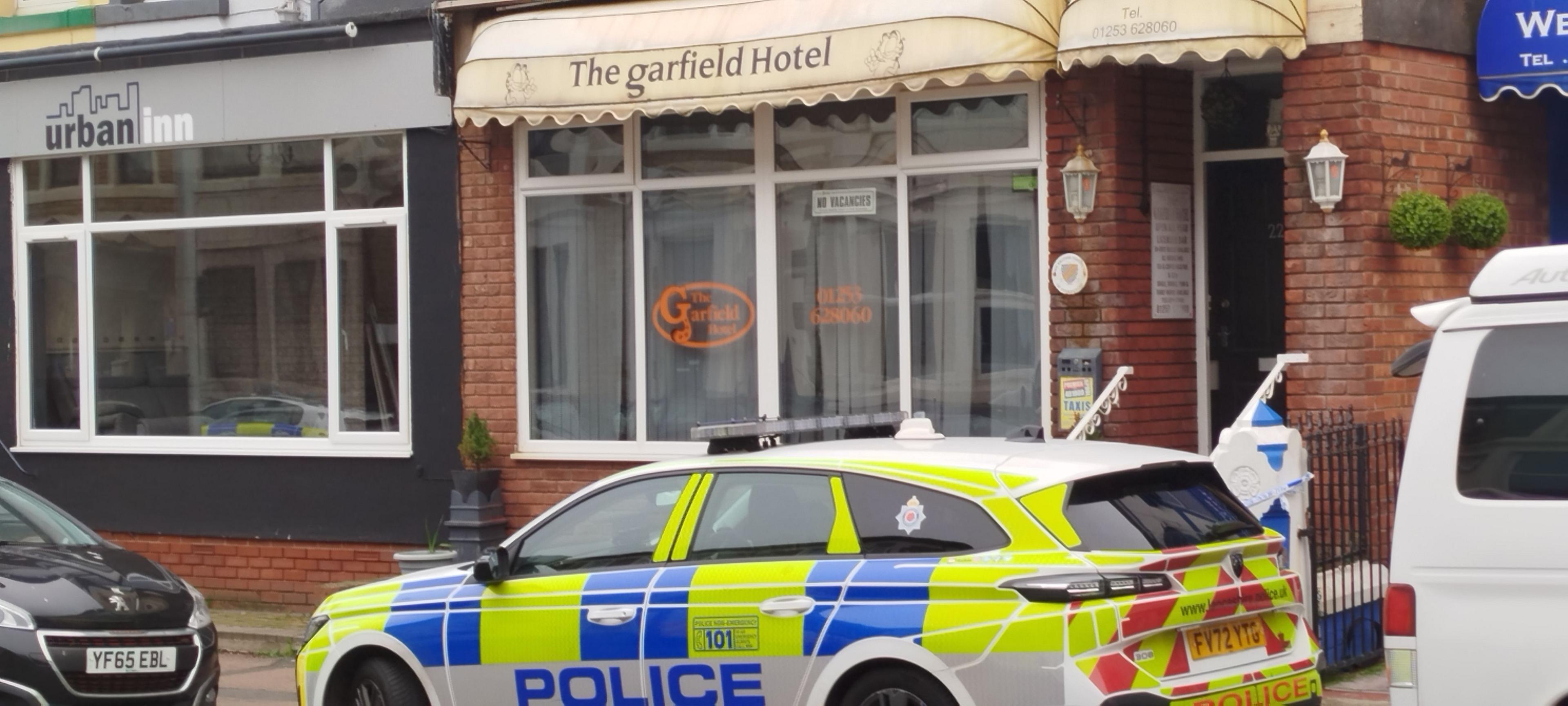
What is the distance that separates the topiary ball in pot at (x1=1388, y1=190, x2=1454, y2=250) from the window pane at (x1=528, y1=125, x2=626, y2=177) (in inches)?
201

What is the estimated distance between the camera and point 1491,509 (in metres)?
5.65

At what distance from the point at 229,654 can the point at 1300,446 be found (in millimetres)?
7487

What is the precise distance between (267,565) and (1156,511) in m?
8.89

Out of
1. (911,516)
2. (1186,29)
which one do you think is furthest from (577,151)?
(911,516)

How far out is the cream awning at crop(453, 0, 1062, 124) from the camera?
10.8m

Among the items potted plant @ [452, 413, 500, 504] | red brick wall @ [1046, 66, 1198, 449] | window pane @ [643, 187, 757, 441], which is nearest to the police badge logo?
red brick wall @ [1046, 66, 1198, 449]

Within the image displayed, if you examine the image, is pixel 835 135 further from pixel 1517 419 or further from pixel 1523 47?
pixel 1517 419

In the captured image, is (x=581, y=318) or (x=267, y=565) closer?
(x=581, y=318)

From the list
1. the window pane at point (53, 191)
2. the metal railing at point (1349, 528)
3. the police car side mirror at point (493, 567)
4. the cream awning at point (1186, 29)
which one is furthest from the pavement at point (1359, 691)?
the window pane at point (53, 191)

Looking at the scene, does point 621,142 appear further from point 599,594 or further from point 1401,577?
point 1401,577

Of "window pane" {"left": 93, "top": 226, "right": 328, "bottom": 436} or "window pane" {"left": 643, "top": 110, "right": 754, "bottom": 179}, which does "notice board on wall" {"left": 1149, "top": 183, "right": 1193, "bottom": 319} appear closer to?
"window pane" {"left": 643, "top": 110, "right": 754, "bottom": 179}

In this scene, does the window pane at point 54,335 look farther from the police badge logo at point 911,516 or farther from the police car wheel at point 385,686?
the police badge logo at point 911,516

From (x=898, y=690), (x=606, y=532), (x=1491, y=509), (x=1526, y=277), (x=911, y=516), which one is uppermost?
(x=1526, y=277)

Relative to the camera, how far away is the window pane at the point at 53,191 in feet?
49.1
